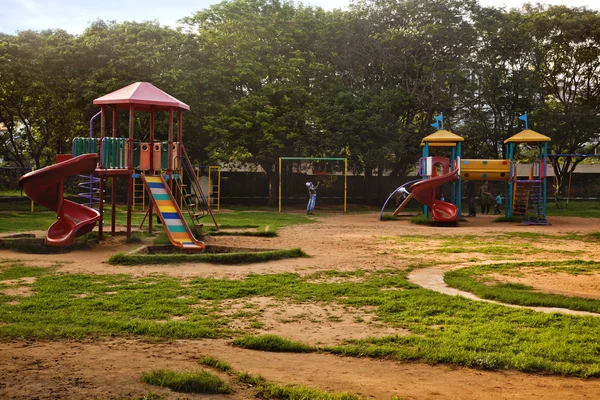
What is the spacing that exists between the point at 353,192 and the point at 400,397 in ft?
109

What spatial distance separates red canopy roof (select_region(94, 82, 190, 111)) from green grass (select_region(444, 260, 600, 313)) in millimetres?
9217

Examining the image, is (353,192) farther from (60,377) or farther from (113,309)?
(60,377)

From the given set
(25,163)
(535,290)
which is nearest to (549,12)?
(535,290)

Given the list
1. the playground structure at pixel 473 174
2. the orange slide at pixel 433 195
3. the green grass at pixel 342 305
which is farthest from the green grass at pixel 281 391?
the playground structure at pixel 473 174

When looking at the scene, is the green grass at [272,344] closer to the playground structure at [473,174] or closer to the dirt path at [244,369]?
the dirt path at [244,369]

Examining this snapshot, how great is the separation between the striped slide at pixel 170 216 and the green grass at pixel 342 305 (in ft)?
11.2

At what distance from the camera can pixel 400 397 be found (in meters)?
4.96

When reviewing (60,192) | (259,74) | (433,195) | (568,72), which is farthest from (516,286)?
(568,72)

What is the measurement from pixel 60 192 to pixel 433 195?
14.6 metres

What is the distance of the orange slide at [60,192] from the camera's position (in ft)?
47.4

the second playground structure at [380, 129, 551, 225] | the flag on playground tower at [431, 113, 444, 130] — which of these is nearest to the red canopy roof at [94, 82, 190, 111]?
the second playground structure at [380, 129, 551, 225]

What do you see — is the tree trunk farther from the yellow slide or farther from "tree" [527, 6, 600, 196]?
the yellow slide

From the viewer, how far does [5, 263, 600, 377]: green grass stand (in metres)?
6.12

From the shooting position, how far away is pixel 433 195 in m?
24.5
